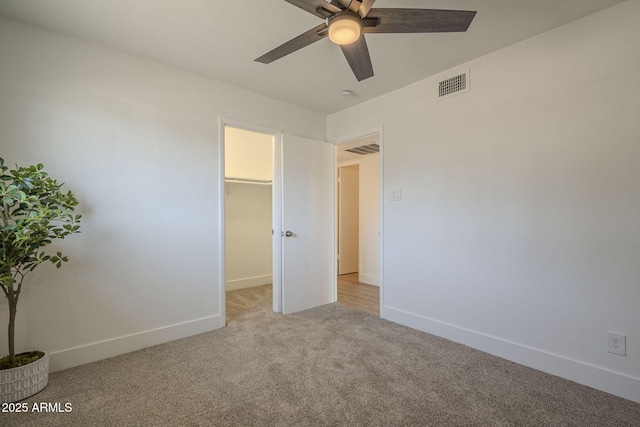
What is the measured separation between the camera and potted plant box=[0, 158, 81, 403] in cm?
172

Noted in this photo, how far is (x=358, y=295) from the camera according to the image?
14.0 ft

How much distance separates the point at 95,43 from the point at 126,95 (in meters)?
0.42

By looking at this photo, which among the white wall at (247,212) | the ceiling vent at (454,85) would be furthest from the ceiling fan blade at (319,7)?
the white wall at (247,212)

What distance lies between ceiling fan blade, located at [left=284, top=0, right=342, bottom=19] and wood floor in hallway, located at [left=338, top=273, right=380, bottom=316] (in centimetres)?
300

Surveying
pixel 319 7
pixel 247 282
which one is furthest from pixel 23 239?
pixel 247 282

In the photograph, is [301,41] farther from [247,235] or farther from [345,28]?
[247,235]

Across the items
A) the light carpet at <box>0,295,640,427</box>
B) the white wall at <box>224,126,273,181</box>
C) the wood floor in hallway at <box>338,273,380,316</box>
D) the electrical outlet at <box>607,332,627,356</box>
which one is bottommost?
the wood floor in hallway at <box>338,273,380,316</box>

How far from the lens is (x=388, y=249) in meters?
3.22

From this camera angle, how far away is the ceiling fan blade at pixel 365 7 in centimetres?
136

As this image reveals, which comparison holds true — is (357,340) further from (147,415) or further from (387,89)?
(387,89)

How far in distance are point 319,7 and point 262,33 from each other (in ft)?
3.01

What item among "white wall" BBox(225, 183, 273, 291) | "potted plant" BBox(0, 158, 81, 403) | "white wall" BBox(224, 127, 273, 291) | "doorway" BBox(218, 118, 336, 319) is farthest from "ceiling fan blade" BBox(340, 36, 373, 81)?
"white wall" BBox(225, 183, 273, 291)

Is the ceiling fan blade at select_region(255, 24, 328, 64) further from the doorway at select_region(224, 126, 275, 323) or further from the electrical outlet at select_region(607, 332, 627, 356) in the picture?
the electrical outlet at select_region(607, 332, 627, 356)

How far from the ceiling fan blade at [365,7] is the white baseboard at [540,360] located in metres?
2.58
